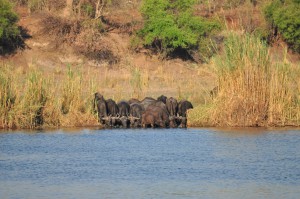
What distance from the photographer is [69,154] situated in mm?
19609

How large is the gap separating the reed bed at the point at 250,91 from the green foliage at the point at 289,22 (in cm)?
1944

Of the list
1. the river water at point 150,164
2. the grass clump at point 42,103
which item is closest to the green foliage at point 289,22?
the grass clump at point 42,103

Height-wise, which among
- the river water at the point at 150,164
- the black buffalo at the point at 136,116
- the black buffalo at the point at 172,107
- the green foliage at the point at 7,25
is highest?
the green foliage at the point at 7,25

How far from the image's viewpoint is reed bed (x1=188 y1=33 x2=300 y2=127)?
2377 cm

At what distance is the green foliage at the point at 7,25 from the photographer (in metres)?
39.4

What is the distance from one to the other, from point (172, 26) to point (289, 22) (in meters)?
6.40

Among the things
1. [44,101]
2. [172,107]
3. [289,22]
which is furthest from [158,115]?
[289,22]

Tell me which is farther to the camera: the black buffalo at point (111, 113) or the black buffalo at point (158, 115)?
the black buffalo at point (111, 113)

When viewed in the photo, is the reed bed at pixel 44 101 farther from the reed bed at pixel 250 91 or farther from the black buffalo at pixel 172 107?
the reed bed at pixel 250 91

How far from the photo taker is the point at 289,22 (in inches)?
1720

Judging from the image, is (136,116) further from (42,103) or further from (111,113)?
(42,103)

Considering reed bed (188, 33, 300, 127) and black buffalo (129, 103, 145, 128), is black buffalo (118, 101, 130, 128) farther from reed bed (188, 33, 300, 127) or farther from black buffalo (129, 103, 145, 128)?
reed bed (188, 33, 300, 127)

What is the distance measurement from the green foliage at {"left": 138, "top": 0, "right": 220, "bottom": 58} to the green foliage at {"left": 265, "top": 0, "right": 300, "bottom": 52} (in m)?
3.27

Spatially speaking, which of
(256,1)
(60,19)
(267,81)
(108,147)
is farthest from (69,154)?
(256,1)
